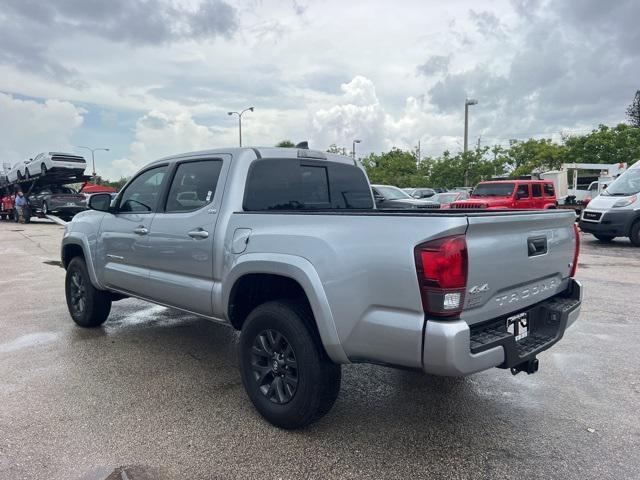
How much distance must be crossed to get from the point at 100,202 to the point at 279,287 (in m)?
2.51

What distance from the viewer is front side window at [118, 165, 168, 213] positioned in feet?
14.8

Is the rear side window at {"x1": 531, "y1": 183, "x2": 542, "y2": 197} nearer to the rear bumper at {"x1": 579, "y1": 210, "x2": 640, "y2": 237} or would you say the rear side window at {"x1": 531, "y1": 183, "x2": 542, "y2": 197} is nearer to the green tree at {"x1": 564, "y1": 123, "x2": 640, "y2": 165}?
the rear bumper at {"x1": 579, "y1": 210, "x2": 640, "y2": 237}

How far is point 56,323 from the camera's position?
588cm

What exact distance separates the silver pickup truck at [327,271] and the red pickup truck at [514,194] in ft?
43.5

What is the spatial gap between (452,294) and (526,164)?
43.6m

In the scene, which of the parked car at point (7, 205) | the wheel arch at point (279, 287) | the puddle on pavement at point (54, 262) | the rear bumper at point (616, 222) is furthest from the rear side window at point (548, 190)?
the parked car at point (7, 205)

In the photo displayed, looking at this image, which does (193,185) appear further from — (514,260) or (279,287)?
(514,260)

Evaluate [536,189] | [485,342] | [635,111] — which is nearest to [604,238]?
[536,189]

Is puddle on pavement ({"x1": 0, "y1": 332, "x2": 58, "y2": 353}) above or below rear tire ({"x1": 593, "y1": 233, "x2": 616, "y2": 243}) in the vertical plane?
above

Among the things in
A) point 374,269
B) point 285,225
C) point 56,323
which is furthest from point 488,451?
point 56,323

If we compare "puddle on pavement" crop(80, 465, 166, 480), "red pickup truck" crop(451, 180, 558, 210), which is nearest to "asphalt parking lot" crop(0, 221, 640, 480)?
"puddle on pavement" crop(80, 465, 166, 480)

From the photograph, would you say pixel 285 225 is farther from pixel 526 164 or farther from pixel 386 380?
pixel 526 164

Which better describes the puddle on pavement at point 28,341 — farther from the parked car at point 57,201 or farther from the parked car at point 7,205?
the parked car at point 7,205

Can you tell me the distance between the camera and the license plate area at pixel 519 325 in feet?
9.72
